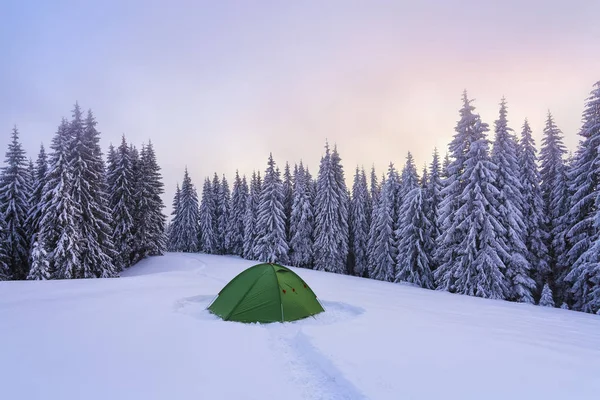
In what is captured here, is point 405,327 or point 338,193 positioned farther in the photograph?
point 338,193

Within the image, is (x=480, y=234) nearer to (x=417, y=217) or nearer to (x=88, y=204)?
(x=417, y=217)

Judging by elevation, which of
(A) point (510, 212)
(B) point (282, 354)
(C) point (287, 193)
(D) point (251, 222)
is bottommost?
(B) point (282, 354)

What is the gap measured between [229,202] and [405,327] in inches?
2095

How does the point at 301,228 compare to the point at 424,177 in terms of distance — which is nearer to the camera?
the point at 424,177

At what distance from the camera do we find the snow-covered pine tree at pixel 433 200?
2998 centimetres

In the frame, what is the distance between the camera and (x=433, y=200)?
101 feet

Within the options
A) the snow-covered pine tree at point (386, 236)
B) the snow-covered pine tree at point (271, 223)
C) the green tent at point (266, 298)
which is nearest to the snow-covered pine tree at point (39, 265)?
the green tent at point (266, 298)

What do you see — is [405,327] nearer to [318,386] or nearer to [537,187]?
[318,386]

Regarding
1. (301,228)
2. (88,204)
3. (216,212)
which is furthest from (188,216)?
(88,204)

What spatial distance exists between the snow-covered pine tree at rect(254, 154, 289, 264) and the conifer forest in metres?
0.14

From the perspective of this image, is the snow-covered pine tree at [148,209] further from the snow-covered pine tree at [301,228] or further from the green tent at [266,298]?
the green tent at [266,298]

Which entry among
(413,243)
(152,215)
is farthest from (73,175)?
(413,243)

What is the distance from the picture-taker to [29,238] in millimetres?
27766

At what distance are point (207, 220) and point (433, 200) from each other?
41162mm
